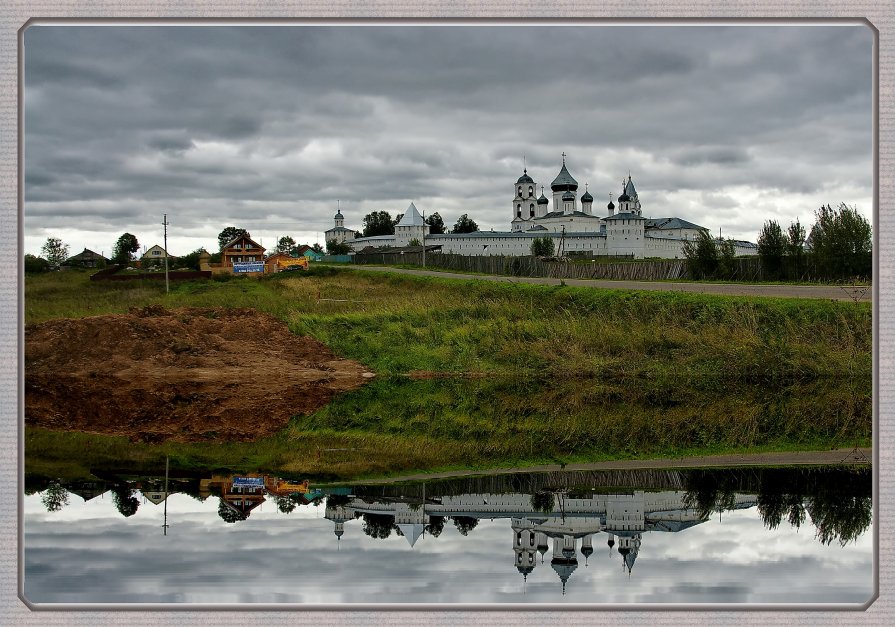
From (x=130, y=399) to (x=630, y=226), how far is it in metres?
78.9

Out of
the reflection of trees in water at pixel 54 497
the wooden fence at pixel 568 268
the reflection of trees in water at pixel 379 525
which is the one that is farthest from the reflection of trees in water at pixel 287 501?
the wooden fence at pixel 568 268

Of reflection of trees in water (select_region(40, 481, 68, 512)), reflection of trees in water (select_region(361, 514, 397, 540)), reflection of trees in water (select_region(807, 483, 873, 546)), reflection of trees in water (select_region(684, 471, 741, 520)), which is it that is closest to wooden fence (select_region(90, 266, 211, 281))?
reflection of trees in water (select_region(40, 481, 68, 512))

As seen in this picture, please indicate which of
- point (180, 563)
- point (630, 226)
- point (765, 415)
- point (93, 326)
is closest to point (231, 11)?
point (180, 563)

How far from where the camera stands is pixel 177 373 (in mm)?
19328

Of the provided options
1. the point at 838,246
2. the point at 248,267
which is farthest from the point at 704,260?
the point at 248,267

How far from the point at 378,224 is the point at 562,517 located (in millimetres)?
97698

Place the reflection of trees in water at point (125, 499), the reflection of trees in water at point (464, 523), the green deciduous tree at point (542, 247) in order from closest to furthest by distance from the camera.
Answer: the reflection of trees in water at point (464, 523), the reflection of trees in water at point (125, 499), the green deciduous tree at point (542, 247)

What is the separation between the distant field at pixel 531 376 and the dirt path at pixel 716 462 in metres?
0.39

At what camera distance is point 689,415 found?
12.7 metres

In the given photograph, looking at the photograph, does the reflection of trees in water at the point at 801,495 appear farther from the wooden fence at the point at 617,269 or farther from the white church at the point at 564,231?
the white church at the point at 564,231

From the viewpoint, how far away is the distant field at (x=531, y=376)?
10023mm

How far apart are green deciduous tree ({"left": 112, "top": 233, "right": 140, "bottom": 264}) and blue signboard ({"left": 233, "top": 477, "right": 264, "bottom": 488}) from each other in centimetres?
1936

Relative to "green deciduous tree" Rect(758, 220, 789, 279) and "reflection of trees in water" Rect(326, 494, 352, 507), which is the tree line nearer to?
"green deciduous tree" Rect(758, 220, 789, 279)

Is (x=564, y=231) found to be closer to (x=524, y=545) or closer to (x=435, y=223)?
(x=435, y=223)
